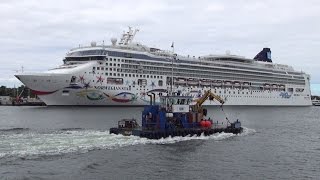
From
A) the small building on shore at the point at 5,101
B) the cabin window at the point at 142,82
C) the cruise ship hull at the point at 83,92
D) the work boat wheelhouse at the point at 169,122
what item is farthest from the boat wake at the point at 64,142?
the small building on shore at the point at 5,101

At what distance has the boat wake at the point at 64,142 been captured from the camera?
108 feet

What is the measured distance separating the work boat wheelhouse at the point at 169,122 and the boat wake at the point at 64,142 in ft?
1.93

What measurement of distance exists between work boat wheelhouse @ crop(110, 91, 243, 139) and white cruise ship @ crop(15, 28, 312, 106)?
78.1 ft

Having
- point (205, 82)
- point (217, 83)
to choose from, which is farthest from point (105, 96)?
point (217, 83)

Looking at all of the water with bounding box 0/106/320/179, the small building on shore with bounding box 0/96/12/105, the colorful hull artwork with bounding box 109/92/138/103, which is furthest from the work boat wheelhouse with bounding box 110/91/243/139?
the small building on shore with bounding box 0/96/12/105

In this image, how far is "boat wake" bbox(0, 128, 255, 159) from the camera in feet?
108

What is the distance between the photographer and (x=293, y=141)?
153 ft

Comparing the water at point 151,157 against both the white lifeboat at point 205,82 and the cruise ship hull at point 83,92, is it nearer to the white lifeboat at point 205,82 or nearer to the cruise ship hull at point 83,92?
the cruise ship hull at point 83,92

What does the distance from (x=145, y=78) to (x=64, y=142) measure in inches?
2860

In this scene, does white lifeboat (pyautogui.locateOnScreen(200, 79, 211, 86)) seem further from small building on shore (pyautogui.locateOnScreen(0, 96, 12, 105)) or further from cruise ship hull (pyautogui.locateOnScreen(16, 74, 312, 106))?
small building on shore (pyautogui.locateOnScreen(0, 96, 12, 105))

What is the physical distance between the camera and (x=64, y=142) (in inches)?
1492

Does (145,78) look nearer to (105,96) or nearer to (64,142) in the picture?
(105,96)

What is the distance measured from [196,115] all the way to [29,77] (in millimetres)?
55121

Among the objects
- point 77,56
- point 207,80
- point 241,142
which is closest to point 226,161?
point 241,142
